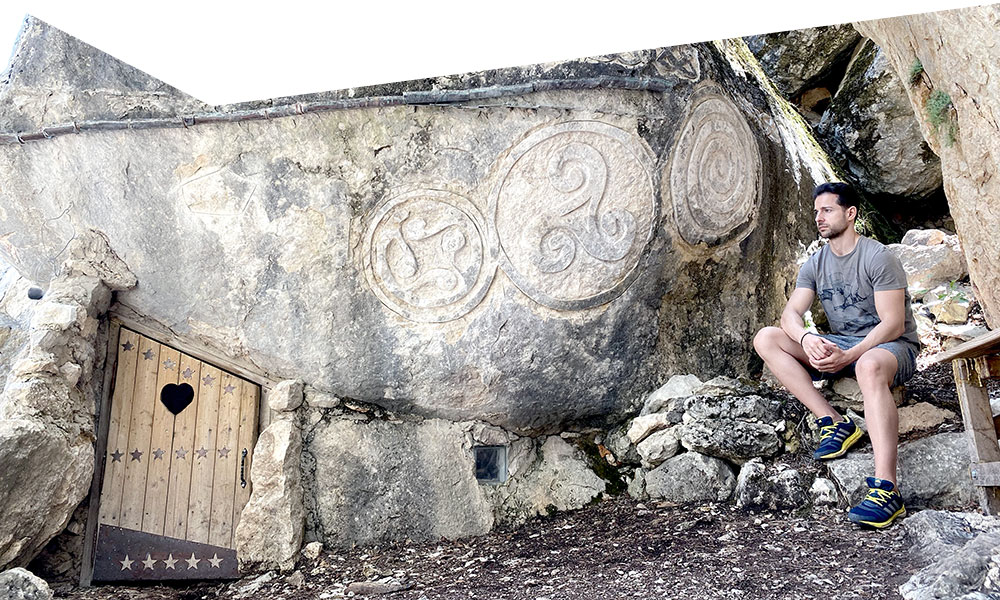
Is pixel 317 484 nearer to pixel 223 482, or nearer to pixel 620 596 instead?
pixel 223 482

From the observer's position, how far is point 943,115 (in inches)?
127

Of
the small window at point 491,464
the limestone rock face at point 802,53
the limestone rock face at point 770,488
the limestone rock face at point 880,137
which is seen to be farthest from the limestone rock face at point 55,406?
the limestone rock face at point 802,53

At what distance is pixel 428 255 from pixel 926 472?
235 cm

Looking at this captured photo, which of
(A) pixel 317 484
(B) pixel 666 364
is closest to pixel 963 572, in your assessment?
(B) pixel 666 364

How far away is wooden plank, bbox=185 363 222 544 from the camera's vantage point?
371 centimetres

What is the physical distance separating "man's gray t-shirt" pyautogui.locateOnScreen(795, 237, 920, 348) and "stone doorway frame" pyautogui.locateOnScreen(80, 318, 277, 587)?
8.74 feet

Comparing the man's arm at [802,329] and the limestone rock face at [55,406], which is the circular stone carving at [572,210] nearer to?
the man's arm at [802,329]

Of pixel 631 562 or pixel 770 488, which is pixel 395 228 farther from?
pixel 770 488

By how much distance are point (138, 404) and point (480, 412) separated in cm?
169

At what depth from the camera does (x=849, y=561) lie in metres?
2.63

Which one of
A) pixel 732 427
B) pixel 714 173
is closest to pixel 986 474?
pixel 732 427

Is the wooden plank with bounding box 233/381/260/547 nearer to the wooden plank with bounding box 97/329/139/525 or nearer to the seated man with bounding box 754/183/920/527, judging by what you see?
the wooden plank with bounding box 97/329/139/525

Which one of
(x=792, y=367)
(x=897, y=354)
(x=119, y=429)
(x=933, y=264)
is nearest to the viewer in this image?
(x=897, y=354)

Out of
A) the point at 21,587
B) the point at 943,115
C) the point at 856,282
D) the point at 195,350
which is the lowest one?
the point at 21,587
